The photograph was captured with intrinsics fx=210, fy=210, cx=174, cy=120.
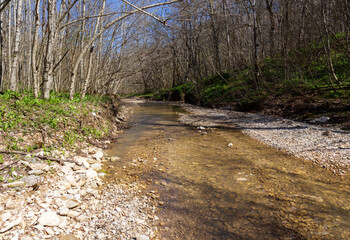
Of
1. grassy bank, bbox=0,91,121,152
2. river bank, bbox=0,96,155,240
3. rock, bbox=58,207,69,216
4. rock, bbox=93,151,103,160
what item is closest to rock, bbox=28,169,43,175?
river bank, bbox=0,96,155,240

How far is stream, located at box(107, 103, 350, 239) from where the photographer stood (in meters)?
2.71

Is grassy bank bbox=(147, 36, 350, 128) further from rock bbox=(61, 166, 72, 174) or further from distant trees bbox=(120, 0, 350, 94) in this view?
rock bbox=(61, 166, 72, 174)

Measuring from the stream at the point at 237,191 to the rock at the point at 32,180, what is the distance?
1.32 m

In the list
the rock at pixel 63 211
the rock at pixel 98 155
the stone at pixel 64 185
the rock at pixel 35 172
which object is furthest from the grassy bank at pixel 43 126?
the rock at pixel 63 211

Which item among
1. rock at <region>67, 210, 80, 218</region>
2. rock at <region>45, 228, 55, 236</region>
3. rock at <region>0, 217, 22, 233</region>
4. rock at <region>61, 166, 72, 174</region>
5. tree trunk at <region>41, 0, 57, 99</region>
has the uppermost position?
tree trunk at <region>41, 0, 57, 99</region>

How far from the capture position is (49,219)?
258 centimetres

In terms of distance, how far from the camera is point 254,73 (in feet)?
47.0

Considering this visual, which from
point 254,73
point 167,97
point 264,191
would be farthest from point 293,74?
point 167,97

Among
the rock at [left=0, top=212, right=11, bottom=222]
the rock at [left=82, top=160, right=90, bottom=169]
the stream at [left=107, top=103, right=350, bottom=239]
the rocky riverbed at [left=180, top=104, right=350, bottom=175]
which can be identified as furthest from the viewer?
the rocky riverbed at [left=180, top=104, right=350, bottom=175]

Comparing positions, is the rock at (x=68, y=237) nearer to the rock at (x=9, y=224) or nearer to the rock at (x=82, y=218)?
the rock at (x=82, y=218)

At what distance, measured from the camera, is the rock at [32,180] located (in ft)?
10.2

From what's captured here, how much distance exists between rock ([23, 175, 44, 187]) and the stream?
1.32 meters

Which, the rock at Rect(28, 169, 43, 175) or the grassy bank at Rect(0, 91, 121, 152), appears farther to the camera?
the grassy bank at Rect(0, 91, 121, 152)

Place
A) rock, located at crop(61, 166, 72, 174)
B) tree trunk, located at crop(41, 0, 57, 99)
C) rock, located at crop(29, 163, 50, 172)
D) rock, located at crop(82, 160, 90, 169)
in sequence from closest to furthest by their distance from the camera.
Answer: rock, located at crop(29, 163, 50, 172), rock, located at crop(61, 166, 72, 174), rock, located at crop(82, 160, 90, 169), tree trunk, located at crop(41, 0, 57, 99)
